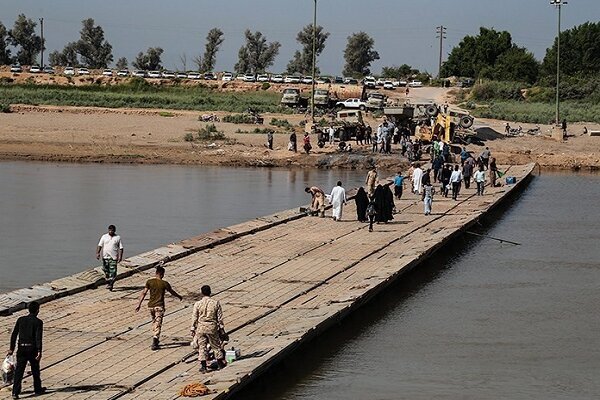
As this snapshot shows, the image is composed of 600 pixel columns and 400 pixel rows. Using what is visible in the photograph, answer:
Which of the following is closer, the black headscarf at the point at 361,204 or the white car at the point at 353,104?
the black headscarf at the point at 361,204

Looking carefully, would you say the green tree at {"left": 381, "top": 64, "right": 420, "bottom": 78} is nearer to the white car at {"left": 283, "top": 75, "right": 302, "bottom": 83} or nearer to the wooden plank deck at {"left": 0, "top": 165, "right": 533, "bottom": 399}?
the white car at {"left": 283, "top": 75, "right": 302, "bottom": 83}

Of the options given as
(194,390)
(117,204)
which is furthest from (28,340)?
(117,204)

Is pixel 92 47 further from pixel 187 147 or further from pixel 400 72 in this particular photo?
pixel 187 147

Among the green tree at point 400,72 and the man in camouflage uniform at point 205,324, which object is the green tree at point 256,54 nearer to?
the green tree at point 400,72

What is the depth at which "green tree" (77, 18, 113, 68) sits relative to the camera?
152 m

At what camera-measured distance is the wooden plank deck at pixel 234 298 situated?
15211 mm

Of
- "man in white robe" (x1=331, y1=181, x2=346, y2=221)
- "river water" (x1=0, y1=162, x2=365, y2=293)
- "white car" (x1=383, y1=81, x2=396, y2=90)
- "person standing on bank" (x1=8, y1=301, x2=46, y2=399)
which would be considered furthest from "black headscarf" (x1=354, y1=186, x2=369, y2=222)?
"white car" (x1=383, y1=81, x2=396, y2=90)

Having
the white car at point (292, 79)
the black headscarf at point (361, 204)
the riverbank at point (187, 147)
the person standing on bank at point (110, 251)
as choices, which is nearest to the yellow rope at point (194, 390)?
the person standing on bank at point (110, 251)

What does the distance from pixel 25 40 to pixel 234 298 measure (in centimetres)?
13327

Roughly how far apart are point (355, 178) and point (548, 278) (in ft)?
76.4

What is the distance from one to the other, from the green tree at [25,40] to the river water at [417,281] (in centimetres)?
10220

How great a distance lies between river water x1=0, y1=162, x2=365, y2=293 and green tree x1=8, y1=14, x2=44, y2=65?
322 ft

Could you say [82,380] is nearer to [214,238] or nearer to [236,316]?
[236,316]

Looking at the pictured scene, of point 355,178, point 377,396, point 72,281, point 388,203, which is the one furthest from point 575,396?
point 355,178
